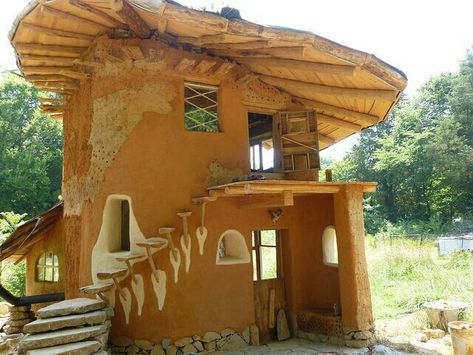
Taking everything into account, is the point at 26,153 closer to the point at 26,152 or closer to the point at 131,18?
the point at 26,152

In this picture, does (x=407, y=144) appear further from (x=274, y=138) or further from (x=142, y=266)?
(x=142, y=266)

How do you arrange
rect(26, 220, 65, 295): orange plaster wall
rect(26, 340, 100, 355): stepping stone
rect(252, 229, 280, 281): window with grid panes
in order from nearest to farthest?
1. rect(26, 340, 100, 355): stepping stone
2. rect(252, 229, 280, 281): window with grid panes
3. rect(26, 220, 65, 295): orange plaster wall

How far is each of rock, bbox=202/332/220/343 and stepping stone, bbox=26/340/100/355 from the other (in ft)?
8.31

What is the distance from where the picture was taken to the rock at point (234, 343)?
23.6 feet

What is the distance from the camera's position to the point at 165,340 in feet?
21.8

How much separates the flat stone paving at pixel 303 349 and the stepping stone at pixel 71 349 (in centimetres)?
300

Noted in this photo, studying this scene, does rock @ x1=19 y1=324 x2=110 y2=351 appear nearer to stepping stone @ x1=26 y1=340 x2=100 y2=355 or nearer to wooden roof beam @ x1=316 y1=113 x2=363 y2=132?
stepping stone @ x1=26 y1=340 x2=100 y2=355

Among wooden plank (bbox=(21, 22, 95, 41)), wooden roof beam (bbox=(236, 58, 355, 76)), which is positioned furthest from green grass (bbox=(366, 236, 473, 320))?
wooden plank (bbox=(21, 22, 95, 41))

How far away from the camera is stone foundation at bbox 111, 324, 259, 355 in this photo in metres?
6.53

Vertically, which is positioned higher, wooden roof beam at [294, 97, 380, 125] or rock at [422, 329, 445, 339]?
wooden roof beam at [294, 97, 380, 125]

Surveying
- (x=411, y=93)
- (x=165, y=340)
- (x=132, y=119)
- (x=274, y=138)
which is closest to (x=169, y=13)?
(x=132, y=119)

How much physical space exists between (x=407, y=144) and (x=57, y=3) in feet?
99.3

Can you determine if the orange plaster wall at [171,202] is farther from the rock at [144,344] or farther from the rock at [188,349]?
the rock at [188,349]

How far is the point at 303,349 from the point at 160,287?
3226 millimetres
